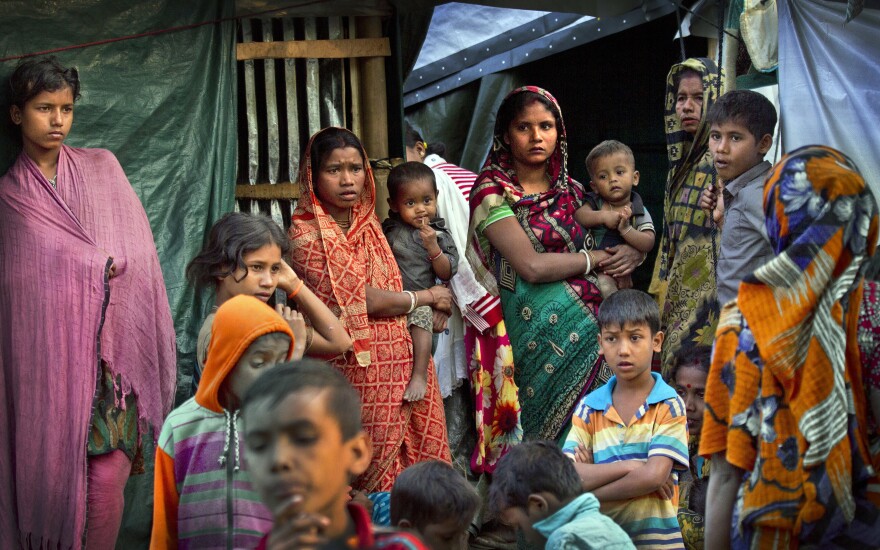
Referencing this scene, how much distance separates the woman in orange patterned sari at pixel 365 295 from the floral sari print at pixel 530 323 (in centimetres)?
41

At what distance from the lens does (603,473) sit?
12.7ft

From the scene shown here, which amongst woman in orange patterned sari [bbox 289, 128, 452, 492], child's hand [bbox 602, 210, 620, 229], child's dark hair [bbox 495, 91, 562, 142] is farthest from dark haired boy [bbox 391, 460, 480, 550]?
child's dark hair [bbox 495, 91, 562, 142]

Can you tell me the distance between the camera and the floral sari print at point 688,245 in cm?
534

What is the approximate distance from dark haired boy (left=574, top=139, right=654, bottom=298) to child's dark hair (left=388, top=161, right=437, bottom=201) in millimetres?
764

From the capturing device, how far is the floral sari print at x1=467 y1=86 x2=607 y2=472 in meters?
5.09

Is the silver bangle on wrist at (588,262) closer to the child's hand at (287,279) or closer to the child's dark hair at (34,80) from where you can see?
the child's hand at (287,279)

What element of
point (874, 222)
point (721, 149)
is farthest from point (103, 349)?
point (874, 222)

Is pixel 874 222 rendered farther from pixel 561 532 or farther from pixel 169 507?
pixel 169 507

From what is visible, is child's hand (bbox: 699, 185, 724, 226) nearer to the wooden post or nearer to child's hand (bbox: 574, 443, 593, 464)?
child's hand (bbox: 574, 443, 593, 464)

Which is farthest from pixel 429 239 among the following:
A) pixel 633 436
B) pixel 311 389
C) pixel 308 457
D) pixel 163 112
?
pixel 308 457

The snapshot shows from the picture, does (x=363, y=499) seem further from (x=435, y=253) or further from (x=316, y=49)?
(x=316, y=49)

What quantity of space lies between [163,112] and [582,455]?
9.38ft

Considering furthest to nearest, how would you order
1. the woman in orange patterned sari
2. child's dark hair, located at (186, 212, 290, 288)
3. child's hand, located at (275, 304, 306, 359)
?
the woman in orange patterned sari
child's dark hair, located at (186, 212, 290, 288)
child's hand, located at (275, 304, 306, 359)

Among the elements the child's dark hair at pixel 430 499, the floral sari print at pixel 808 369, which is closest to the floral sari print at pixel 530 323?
the child's dark hair at pixel 430 499
